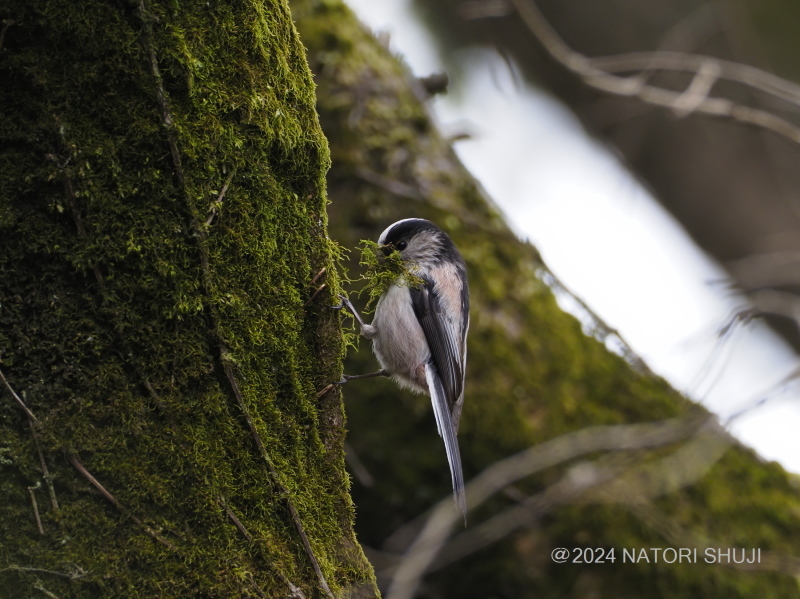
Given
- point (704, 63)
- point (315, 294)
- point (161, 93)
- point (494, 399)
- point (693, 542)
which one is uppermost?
point (704, 63)

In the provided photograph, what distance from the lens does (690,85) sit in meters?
4.13

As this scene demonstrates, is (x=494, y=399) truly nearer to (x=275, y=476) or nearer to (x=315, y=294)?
(x=315, y=294)

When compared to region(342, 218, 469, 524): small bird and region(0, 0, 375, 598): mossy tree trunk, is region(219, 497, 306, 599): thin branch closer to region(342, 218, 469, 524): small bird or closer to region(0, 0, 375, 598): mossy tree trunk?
region(0, 0, 375, 598): mossy tree trunk

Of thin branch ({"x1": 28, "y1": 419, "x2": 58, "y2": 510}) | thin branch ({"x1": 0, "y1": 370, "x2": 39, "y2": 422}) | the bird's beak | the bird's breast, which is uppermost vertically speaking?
thin branch ({"x1": 0, "y1": 370, "x2": 39, "y2": 422})

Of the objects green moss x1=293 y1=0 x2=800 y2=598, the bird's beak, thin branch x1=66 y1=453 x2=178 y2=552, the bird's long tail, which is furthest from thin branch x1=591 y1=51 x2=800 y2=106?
thin branch x1=66 y1=453 x2=178 y2=552

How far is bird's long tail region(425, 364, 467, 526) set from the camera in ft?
8.80

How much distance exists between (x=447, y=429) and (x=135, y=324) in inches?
69.8

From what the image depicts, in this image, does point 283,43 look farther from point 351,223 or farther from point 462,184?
point 462,184

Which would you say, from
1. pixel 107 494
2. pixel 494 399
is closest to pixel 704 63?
pixel 494 399

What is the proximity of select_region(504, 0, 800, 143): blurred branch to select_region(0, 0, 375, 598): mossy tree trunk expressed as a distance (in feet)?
9.49

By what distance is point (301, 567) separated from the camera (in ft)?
5.51

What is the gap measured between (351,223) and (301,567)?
2.77 metres

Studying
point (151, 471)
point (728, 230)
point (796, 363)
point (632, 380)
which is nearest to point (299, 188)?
point (151, 471)

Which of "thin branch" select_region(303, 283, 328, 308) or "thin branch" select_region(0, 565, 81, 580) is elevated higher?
"thin branch" select_region(303, 283, 328, 308)
